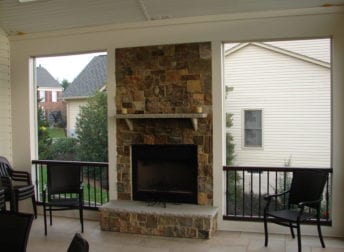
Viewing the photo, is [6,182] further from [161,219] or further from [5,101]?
[161,219]

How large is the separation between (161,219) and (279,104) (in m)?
2.01

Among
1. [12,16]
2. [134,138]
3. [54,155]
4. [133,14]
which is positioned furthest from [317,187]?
[12,16]

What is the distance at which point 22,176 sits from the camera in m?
5.39

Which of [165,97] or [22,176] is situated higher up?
[165,97]

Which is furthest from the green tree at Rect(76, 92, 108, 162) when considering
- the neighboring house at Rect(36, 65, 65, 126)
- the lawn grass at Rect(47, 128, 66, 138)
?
the neighboring house at Rect(36, 65, 65, 126)

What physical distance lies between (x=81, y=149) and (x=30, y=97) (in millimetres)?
1136

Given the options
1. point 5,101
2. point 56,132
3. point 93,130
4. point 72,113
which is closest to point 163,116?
point 93,130

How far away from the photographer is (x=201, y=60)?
470cm

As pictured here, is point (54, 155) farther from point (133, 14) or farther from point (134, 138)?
point (133, 14)

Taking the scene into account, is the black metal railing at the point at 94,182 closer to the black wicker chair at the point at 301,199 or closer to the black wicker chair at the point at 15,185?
the black wicker chair at the point at 15,185

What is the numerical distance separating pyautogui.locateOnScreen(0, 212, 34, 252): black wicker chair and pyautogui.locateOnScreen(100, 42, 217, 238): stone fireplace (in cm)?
249

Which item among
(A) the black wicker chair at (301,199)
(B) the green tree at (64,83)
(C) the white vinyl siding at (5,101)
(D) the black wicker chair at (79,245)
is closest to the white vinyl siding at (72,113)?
(B) the green tree at (64,83)

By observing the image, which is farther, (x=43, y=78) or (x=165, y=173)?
(x=43, y=78)

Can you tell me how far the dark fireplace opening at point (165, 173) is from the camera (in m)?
4.80
